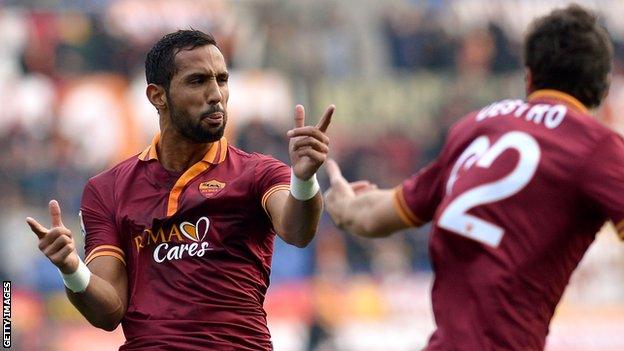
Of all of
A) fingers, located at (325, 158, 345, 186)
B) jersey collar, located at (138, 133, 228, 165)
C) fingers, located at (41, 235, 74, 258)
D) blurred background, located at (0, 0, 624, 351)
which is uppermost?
fingers, located at (325, 158, 345, 186)

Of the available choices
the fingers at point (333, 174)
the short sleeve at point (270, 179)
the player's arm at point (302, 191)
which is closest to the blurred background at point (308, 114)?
the short sleeve at point (270, 179)

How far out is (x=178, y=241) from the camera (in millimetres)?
6352

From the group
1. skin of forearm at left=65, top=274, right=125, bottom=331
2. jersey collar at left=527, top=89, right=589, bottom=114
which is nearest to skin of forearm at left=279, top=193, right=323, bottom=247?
skin of forearm at left=65, top=274, right=125, bottom=331

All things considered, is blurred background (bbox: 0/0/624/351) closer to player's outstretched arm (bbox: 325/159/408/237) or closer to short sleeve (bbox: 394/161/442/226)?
player's outstretched arm (bbox: 325/159/408/237)

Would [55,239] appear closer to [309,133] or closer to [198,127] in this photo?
[198,127]

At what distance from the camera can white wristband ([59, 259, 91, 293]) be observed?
6191mm

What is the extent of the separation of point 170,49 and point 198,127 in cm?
44

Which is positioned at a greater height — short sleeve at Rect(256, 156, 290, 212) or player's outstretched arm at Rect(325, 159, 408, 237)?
player's outstretched arm at Rect(325, 159, 408, 237)

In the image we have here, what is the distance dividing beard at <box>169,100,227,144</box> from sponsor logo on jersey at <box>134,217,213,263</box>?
0.41 m

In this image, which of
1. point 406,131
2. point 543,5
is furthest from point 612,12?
point 406,131

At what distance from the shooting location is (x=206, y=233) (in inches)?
250

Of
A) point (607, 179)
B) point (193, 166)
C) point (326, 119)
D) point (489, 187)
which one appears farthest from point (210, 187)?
point (607, 179)

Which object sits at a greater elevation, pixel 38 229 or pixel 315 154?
pixel 315 154

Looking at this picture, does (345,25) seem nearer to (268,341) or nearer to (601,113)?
(601,113)
